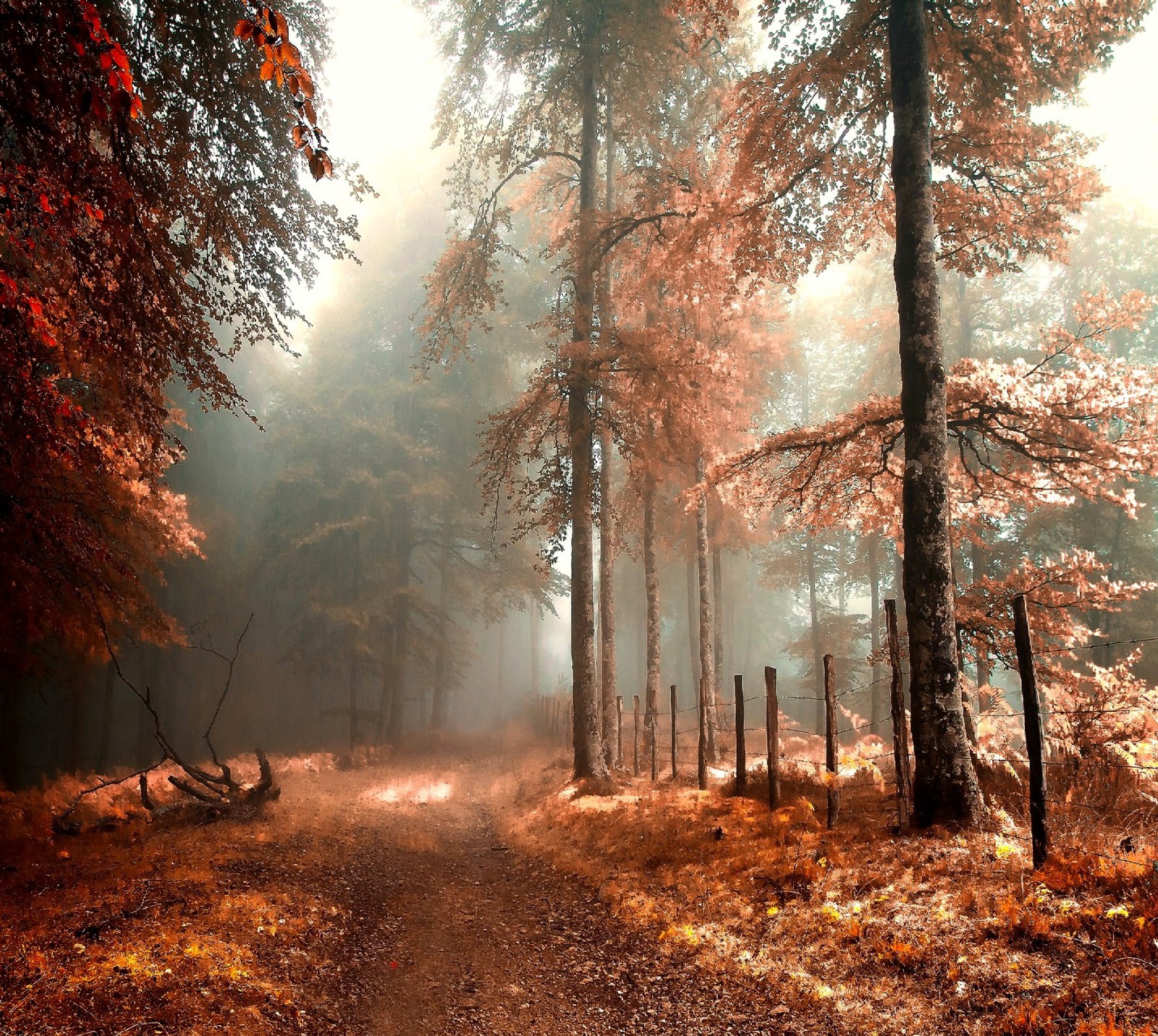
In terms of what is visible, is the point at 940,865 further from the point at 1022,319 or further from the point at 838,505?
the point at 1022,319

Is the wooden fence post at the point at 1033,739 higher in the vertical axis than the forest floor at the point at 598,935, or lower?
higher

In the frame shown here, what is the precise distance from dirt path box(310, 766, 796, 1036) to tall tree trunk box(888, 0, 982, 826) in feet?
9.95

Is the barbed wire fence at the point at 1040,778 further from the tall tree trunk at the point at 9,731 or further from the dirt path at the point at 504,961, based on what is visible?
the tall tree trunk at the point at 9,731

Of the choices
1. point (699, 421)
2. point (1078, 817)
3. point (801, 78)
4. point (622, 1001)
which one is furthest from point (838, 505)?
point (622, 1001)

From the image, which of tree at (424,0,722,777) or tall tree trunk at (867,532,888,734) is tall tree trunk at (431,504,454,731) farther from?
tall tree trunk at (867,532,888,734)

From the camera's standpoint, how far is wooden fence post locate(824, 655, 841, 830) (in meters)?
6.75

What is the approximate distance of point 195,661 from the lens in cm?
2634

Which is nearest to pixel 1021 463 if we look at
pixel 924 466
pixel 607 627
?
pixel 924 466

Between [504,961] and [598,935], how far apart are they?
932 millimetres

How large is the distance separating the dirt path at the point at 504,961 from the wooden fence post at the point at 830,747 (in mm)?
2499

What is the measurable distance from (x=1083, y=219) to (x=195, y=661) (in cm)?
3568

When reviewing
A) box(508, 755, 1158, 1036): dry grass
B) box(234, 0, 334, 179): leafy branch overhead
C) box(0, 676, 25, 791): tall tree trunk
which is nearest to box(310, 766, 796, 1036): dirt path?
box(508, 755, 1158, 1036): dry grass

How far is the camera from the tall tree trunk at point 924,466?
6.21 m

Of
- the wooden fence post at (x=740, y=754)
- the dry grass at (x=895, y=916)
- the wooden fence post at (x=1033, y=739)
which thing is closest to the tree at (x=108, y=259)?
the dry grass at (x=895, y=916)
